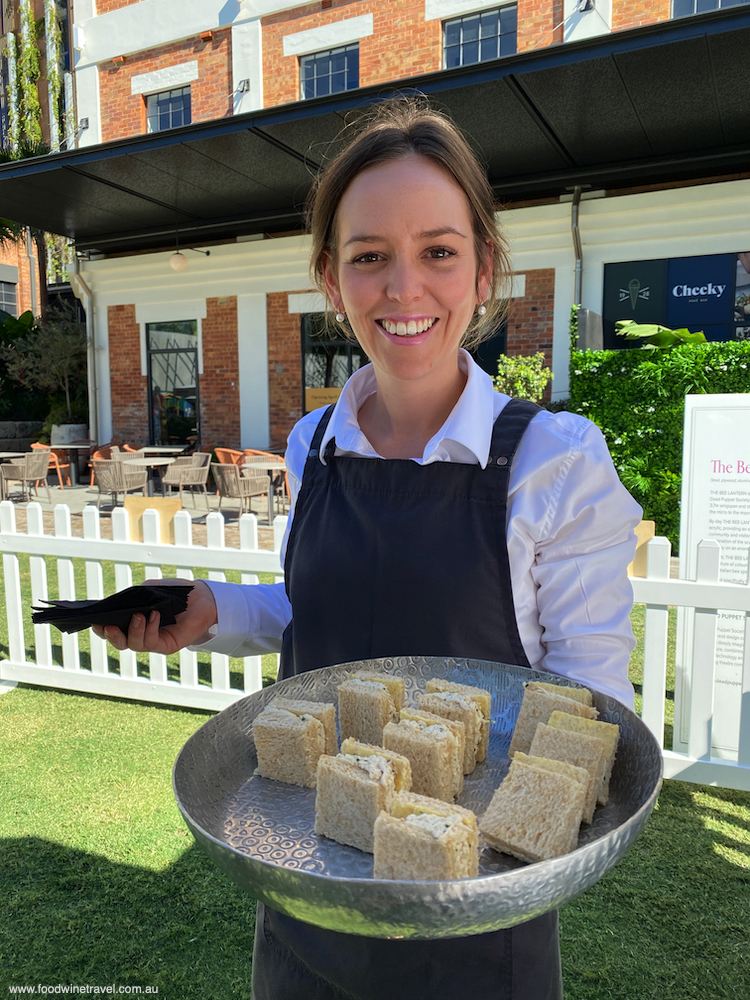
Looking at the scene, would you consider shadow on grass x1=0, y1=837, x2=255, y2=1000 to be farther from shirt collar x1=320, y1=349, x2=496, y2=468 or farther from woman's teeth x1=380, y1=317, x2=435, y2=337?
woman's teeth x1=380, y1=317, x2=435, y2=337

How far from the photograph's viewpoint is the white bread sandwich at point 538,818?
945 mm

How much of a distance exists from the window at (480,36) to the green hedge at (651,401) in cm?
631

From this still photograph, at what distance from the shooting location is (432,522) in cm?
136

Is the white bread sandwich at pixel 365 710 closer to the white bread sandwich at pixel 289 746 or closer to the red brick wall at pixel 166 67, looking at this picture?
the white bread sandwich at pixel 289 746

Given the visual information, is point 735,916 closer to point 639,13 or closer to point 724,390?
point 724,390

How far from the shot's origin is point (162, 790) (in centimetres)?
333

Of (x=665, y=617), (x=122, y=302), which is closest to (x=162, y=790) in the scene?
(x=665, y=617)

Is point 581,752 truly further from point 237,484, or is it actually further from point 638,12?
point 638,12

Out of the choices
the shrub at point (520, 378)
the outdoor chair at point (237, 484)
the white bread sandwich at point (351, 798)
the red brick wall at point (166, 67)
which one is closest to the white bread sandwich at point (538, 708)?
the white bread sandwich at point (351, 798)

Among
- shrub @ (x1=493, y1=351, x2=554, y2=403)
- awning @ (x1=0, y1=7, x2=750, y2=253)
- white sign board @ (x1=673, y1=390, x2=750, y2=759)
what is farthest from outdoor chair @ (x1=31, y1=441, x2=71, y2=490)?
white sign board @ (x1=673, y1=390, x2=750, y2=759)

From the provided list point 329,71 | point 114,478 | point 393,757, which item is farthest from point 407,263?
point 329,71

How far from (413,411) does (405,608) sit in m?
0.45

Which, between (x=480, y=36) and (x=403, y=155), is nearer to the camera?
(x=403, y=155)

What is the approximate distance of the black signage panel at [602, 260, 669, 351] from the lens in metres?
10.3
